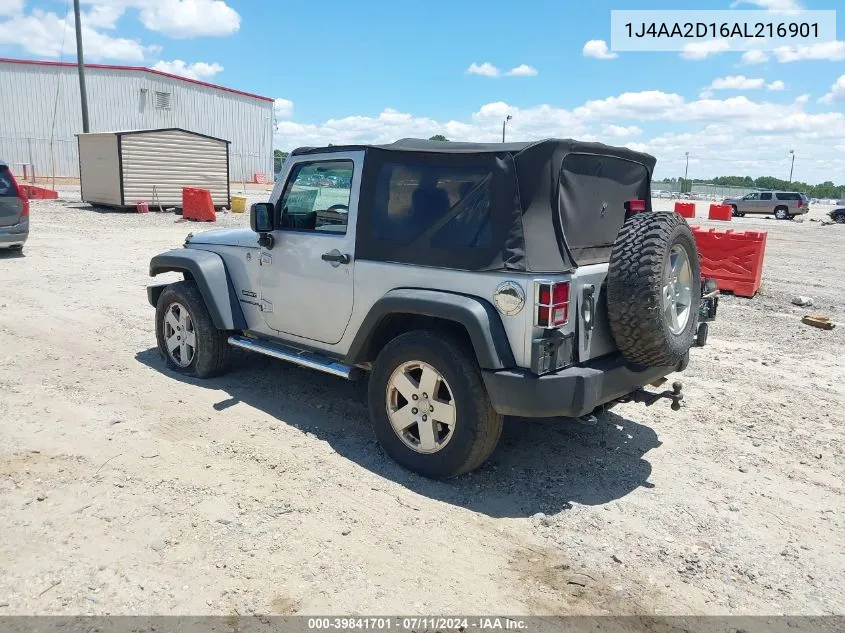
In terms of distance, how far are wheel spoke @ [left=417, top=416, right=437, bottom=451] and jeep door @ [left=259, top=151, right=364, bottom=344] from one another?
100 centimetres

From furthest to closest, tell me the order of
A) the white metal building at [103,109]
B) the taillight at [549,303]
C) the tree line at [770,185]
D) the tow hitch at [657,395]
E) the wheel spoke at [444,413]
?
the tree line at [770,185] < the white metal building at [103,109] < the tow hitch at [657,395] < the wheel spoke at [444,413] < the taillight at [549,303]

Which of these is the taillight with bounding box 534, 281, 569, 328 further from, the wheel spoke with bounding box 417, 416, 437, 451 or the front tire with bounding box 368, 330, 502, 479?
the wheel spoke with bounding box 417, 416, 437, 451

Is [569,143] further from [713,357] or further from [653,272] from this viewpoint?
[713,357]

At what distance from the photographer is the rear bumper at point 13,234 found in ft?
39.0

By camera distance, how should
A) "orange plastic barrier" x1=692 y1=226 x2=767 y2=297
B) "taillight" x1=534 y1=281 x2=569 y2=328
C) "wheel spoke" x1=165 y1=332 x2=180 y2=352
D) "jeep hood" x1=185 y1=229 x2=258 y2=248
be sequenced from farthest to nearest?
"orange plastic barrier" x1=692 y1=226 x2=767 y2=297
"wheel spoke" x1=165 y1=332 x2=180 y2=352
"jeep hood" x1=185 y1=229 x2=258 y2=248
"taillight" x1=534 y1=281 x2=569 y2=328

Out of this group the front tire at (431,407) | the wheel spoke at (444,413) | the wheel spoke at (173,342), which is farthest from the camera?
the wheel spoke at (173,342)

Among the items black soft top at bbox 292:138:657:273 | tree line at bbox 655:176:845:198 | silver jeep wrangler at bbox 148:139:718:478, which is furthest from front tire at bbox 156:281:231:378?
tree line at bbox 655:176:845:198

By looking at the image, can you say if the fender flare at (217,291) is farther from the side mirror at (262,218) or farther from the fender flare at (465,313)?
the fender flare at (465,313)

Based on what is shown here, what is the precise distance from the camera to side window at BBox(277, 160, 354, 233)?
4.71m

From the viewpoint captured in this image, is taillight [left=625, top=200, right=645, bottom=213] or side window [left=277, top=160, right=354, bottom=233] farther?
side window [left=277, top=160, right=354, bottom=233]

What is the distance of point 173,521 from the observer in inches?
139

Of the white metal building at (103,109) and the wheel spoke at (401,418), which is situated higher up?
the white metal building at (103,109)

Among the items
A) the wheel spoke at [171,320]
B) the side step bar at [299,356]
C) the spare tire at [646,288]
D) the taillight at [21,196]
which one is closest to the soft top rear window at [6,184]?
the taillight at [21,196]

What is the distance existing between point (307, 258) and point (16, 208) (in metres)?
9.72
